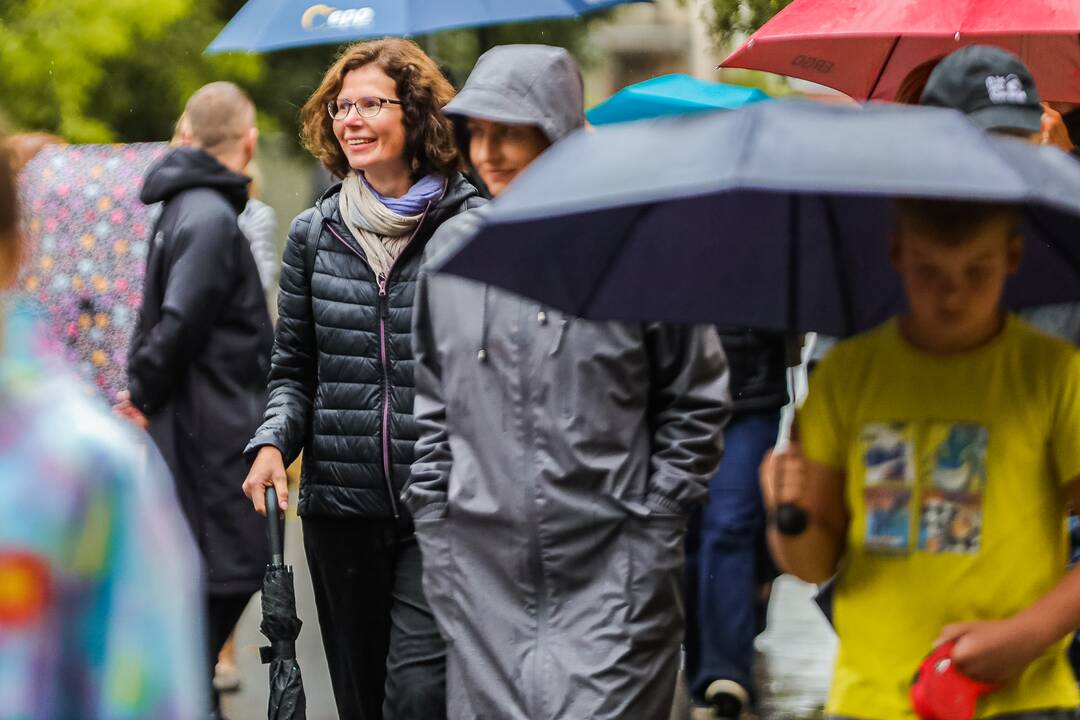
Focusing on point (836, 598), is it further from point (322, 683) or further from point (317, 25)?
point (322, 683)

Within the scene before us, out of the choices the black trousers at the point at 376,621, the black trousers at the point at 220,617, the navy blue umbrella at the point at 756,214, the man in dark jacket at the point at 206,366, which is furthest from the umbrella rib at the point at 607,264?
the black trousers at the point at 220,617

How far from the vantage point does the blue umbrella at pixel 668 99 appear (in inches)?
334

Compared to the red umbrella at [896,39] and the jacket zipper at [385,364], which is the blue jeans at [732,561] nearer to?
the red umbrella at [896,39]

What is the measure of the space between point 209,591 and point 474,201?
1.99 metres

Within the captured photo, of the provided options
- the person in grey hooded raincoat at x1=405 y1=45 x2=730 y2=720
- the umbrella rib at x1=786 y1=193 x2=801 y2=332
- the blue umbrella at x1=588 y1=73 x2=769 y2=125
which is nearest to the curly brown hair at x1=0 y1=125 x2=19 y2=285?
the umbrella rib at x1=786 y1=193 x2=801 y2=332

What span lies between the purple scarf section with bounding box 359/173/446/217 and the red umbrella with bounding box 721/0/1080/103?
1.28 m

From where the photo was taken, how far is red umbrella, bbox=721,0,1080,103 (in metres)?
5.66

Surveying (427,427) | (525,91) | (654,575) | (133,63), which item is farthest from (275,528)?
(133,63)

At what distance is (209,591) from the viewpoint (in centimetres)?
688

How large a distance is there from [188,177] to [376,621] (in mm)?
2159

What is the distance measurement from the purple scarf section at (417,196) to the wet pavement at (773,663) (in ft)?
9.09

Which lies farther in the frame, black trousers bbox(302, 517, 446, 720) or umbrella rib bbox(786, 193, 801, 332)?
black trousers bbox(302, 517, 446, 720)

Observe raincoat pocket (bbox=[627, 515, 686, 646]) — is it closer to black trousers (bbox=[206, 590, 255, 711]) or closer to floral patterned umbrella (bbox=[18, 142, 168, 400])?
black trousers (bbox=[206, 590, 255, 711])

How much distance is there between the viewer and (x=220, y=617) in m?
6.99
